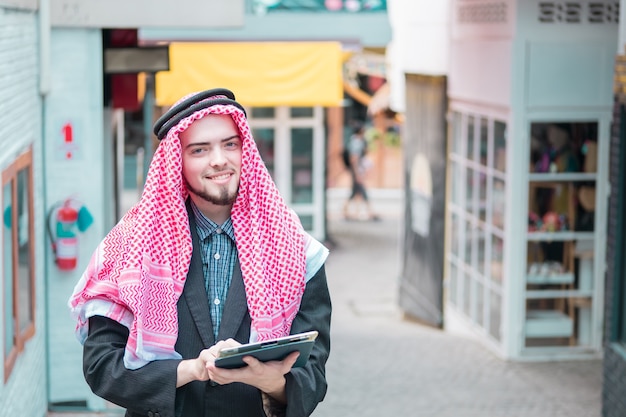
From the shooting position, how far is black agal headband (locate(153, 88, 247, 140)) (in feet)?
10.1

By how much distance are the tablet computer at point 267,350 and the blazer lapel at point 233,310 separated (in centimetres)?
22

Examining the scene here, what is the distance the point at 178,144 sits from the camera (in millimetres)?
3045

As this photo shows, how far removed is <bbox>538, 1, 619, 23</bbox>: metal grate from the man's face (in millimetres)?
7348

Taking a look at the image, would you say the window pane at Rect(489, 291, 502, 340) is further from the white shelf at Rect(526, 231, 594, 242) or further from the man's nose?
the man's nose

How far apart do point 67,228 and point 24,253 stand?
0.69m

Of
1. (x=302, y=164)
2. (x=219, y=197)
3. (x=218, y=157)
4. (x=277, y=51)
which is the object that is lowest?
(x=302, y=164)

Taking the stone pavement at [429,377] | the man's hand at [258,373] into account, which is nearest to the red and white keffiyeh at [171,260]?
the man's hand at [258,373]

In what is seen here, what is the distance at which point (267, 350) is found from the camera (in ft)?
9.02

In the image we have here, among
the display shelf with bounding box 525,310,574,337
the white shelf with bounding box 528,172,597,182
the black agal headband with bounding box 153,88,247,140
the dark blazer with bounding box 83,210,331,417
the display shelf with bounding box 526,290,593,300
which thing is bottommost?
the display shelf with bounding box 525,310,574,337

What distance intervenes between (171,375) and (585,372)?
7.67m

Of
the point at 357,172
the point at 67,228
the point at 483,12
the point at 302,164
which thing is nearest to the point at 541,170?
the point at 483,12

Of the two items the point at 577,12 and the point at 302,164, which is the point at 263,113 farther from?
the point at 577,12

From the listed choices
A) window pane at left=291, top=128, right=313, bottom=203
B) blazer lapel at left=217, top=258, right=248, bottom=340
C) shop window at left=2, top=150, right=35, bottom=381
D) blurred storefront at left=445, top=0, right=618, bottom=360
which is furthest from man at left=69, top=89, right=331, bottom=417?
window pane at left=291, top=128, right=313, bottom=203

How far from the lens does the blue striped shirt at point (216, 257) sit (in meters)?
3.06
